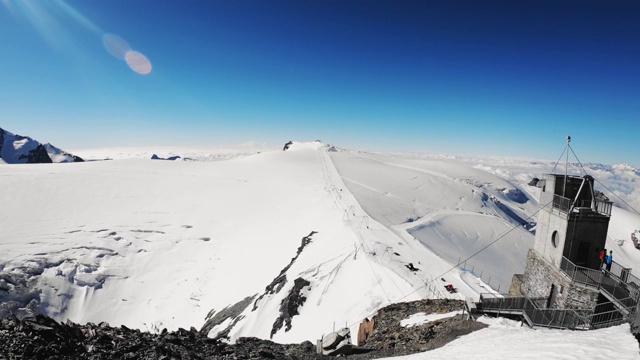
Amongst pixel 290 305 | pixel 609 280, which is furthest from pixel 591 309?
pixel 290 305

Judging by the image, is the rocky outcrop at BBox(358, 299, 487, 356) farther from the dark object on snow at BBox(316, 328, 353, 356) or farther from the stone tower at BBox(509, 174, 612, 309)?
the stone tower at BBox(509, 174, 612, 309)

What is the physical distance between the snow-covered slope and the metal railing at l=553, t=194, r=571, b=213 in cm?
871

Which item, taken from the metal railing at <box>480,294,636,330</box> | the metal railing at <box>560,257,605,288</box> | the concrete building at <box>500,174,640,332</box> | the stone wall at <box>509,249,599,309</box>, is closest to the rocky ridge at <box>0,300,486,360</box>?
the metal railing at <box>480,294,636,330</box>

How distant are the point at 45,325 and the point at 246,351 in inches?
277

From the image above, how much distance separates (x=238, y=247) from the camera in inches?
1625

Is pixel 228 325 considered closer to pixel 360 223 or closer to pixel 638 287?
pixel 360 223

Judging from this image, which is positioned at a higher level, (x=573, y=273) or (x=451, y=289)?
(x=573, y=273)

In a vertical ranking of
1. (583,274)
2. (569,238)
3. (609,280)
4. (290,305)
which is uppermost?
(569,238)

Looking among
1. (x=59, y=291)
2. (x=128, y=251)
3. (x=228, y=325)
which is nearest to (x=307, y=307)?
(x=228, y=325)

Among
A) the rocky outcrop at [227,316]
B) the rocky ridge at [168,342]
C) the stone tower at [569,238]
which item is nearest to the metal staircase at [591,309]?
the stone tower at [569,238]

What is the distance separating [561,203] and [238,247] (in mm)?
35185

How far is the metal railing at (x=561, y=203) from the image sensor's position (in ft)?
48.8

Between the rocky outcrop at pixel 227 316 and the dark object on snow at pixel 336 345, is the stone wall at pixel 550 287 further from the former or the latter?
the rocky outcrop at pixel 227 316

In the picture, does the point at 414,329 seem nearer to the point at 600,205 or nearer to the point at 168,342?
the point at 168,342
